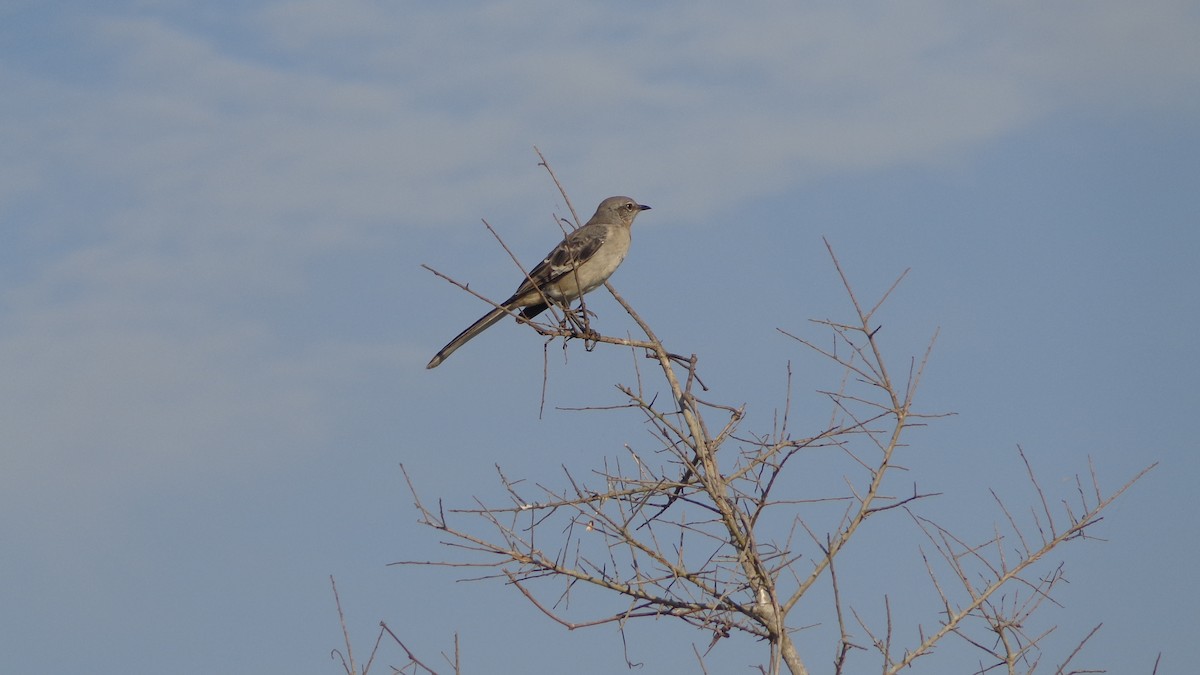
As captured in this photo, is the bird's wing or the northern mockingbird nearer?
the northern mockingbird

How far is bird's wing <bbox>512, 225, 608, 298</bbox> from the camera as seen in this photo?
925 cm

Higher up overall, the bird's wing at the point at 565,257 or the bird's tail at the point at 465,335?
the bird's wing at the point at 565,257

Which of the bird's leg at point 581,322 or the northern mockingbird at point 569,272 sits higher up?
the northern mockingbird at point 569,272

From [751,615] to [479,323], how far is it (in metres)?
4.57

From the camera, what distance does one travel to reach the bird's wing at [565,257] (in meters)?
9.25

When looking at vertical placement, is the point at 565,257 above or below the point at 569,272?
above

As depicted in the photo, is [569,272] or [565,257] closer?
[569,272]

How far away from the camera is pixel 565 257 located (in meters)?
9.53

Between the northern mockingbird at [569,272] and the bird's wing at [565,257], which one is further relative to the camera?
the bird's wing at [565,257]

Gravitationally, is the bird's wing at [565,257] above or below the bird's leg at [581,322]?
above

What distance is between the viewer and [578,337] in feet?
24.5

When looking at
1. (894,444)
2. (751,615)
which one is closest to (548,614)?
(751,615)

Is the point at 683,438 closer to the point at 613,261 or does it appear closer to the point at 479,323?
the point at 479,323

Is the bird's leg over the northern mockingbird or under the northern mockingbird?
under
